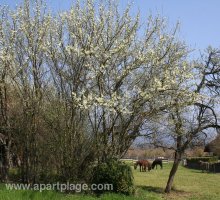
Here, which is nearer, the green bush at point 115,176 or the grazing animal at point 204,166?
the green bush at point 115,176

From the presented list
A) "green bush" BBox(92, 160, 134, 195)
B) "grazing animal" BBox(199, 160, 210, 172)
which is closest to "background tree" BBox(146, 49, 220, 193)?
"green bush" BBox(92, 160, 134, 195)

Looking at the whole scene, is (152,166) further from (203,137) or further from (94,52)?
(94,52)

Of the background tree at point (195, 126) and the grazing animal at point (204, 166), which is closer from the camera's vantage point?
the background tree at point (195, 126)

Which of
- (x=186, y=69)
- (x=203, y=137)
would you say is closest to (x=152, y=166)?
(x=203, y=137)

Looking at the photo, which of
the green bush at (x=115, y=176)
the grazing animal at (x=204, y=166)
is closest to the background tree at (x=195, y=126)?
the green bush at (x=115, y=176)

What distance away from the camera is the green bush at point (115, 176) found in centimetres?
1209

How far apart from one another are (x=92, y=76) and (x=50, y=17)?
8.44 feet

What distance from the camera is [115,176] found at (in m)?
12.1

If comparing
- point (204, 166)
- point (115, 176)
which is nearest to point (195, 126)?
point (115, 176)

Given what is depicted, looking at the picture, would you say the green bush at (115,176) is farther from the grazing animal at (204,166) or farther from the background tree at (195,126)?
the grazing animal at (204,166)

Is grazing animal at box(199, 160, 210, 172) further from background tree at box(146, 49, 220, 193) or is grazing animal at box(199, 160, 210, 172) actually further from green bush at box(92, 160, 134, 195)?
green bush at box(92, 160, 134, 195)

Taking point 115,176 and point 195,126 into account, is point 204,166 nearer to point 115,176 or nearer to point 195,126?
point 195,126

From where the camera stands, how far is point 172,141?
21.8m

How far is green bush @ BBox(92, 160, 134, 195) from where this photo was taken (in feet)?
39.7
